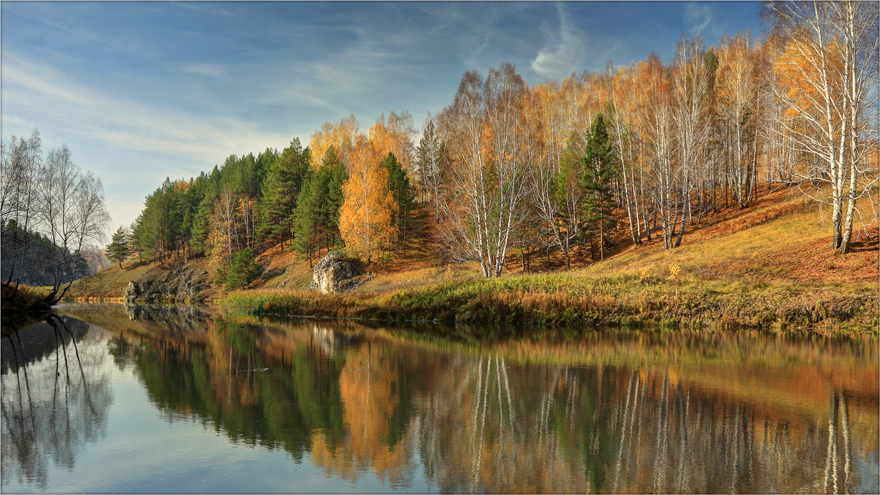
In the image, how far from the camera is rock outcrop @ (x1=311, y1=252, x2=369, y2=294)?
43031 mm

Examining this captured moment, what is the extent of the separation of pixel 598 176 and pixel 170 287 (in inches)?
2275

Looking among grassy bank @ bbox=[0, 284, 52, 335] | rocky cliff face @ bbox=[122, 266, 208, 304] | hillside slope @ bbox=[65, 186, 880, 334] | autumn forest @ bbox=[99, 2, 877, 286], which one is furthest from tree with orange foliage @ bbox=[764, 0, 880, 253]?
rocky cliff face @ bbox=[122, 266, 208, 304]

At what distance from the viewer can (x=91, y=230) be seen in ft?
117

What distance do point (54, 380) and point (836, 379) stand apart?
16.0 meters

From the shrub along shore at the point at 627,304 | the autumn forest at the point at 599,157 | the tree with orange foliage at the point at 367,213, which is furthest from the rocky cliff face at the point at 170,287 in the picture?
the shrub along shore at the point at 627,304

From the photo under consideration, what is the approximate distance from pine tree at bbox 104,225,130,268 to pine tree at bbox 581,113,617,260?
256ft

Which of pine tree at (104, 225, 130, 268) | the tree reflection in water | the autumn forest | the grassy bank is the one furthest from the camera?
pine tree at (104, 225, 130, 268)

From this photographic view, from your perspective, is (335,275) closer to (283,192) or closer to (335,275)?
(335,275)

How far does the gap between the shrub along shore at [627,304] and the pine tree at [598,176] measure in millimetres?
14912

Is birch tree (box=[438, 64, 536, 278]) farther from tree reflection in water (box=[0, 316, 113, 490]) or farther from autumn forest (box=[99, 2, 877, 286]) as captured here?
tree reflection in water (box=[0, 316, 113, 490])

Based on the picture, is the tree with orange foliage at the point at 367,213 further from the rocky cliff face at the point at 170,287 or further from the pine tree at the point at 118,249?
the pine tree at the point at 118,249

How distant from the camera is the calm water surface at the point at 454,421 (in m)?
4.95

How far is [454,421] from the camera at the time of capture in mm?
6801

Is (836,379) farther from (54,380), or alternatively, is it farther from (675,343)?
(54,380)
